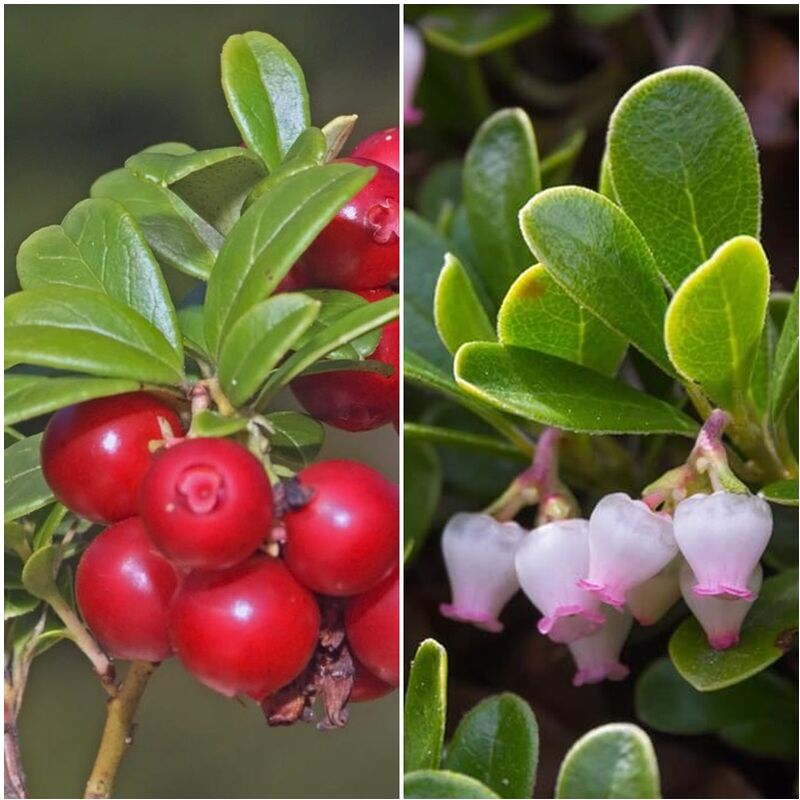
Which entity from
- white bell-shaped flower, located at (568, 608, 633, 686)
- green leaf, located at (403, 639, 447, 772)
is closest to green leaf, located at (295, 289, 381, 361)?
green leaf, located at (403, 639, 447, 772)

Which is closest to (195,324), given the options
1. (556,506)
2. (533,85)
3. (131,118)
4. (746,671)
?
(131,118)

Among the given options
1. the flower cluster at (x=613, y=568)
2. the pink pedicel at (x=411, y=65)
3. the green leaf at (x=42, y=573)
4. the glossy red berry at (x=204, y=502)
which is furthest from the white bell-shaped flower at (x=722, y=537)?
the pink pedicel at (x=411, y=65)

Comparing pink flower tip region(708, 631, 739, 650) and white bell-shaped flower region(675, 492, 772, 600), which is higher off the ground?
white bell-shaped flower region(675, 492, 772, 600)

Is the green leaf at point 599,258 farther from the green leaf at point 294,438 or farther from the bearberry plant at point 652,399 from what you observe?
the green leaf at point 294,438

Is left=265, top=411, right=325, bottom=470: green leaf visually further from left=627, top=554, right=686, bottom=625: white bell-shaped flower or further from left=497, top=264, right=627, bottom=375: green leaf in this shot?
left=627, top=554, right=686, bottom=625: white bell-shaped flower

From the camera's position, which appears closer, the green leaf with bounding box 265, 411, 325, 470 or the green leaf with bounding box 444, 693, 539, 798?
the green leaf with bounding box 265, 411, 325, 470

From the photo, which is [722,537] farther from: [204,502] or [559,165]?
[559,165]

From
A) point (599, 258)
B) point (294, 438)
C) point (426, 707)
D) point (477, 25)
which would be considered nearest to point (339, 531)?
point (294, 438)
